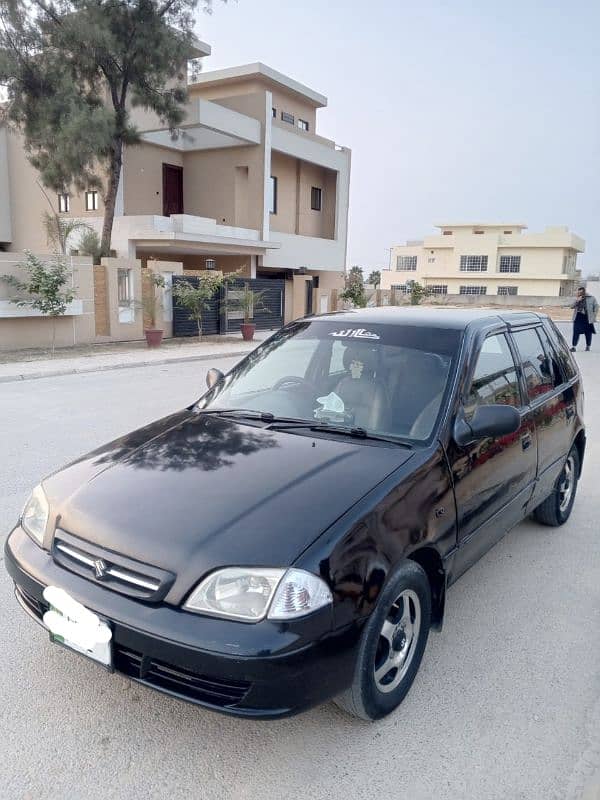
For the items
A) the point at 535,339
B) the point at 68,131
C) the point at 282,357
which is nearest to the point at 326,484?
the point at 282,357

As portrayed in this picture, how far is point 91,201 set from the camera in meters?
26.7

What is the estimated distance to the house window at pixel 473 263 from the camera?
229 feet

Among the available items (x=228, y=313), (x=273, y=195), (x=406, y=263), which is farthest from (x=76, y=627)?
(x=406, y=263)

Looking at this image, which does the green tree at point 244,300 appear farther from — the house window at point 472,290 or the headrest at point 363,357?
the house window at point 472,290

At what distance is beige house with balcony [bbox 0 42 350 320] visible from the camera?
81.1 feet

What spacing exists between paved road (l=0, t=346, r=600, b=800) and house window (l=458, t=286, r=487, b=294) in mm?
69819

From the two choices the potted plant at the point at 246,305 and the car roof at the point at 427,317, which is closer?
the car roof at the point at 427,317

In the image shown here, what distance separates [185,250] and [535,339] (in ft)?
76.1

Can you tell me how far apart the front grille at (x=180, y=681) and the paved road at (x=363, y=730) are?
0.35 m

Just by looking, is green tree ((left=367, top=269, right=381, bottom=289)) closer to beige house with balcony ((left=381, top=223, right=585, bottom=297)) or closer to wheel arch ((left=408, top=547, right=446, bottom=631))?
beige house with balcony ((left=381, top=223, right=585, bottom=297))

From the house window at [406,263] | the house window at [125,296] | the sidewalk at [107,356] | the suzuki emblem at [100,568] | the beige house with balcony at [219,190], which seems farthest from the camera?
the house window at [406,263]

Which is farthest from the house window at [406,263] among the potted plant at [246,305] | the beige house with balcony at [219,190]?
the potted plant at [246,305]

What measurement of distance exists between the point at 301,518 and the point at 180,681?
0.71 metres

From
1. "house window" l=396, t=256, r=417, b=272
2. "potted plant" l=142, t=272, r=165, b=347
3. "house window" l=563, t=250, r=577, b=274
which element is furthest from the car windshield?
"house window" l=396, t=256, r=417, b=272
